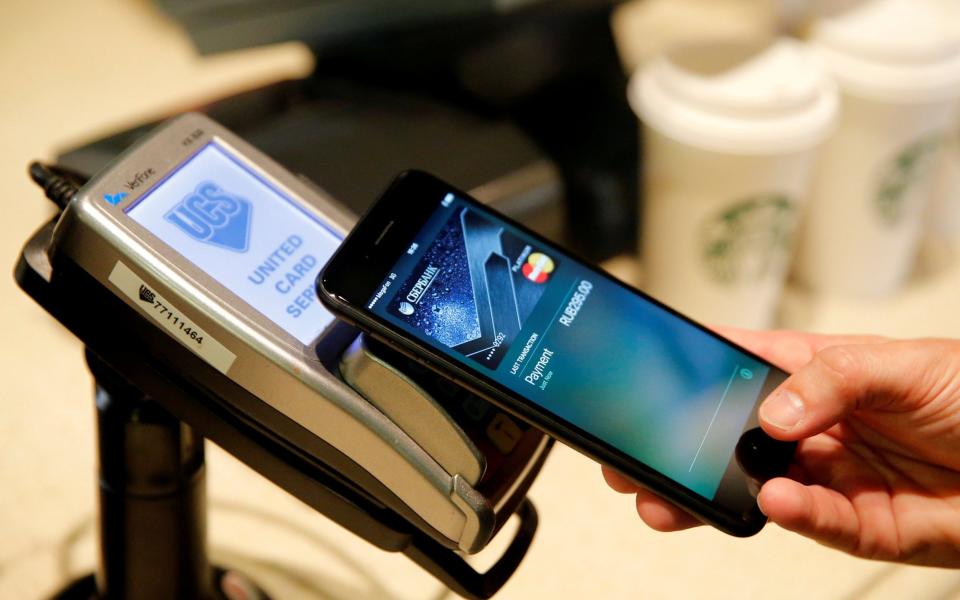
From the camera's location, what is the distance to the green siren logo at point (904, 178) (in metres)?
0.78

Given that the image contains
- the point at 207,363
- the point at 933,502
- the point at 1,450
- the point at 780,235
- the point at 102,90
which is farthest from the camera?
the point at 102,90

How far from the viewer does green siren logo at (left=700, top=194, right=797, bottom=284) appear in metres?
0.73

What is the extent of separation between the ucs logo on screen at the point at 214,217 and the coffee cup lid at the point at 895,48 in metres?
0.54

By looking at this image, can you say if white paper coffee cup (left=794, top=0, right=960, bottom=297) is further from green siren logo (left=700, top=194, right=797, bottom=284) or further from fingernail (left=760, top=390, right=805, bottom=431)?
fingernail (left=760, top=390, right=805, bottom=431)

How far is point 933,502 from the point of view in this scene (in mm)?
501

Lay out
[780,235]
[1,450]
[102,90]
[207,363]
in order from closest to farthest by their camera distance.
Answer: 1. [207,363]
2. [1,450]
3. [780,235]
4. [102,90]

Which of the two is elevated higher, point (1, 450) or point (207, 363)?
point (207, 363)

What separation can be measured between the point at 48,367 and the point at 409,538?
0.44 metres

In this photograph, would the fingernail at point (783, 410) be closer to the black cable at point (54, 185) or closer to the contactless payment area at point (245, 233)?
the contactless payment area at point (245, 233)

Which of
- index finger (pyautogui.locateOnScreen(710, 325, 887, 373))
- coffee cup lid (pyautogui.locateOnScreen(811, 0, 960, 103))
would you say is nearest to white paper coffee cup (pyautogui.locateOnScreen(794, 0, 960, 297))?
coffee cup lid (pyautogui.locateOnScreen(811, 0, 960, 103))

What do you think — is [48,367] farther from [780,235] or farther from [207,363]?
[780,235]

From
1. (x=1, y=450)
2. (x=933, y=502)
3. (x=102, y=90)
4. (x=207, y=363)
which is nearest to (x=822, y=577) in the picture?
(x=933, y=502)

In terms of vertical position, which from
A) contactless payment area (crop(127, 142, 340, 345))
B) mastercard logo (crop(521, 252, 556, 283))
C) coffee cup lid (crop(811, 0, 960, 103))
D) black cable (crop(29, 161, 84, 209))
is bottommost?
black cable (crop(29, 161, 84, 209))

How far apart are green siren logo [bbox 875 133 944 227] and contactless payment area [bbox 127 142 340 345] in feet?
1.78
